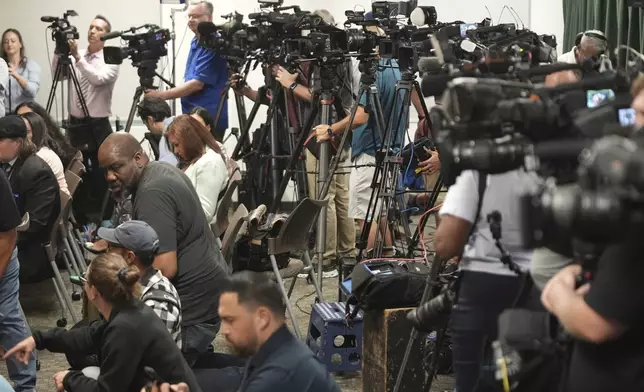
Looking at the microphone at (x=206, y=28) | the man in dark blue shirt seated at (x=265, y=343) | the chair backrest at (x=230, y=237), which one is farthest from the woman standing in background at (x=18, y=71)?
the man in dark blue shirt seated at (x=265, y=343)

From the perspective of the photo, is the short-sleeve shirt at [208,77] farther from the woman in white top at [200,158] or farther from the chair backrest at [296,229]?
the chair backrest at [296,229]

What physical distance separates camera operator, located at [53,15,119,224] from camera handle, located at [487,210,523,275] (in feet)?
16.7

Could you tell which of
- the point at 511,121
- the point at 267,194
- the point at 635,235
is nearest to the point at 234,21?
the point at 267,194

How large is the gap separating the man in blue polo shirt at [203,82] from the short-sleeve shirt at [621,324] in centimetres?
529

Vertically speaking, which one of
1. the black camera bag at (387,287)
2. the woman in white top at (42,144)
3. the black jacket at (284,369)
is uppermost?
the woman in white top at (42,144)

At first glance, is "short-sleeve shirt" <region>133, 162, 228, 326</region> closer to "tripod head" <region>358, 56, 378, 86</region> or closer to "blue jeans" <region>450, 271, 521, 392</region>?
"blue jeans" <region>450, 271, 521, 392</region>

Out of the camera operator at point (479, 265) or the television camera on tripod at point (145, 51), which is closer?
the camera operator at point (479, 265)

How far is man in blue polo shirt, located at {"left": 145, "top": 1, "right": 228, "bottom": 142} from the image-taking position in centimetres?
735

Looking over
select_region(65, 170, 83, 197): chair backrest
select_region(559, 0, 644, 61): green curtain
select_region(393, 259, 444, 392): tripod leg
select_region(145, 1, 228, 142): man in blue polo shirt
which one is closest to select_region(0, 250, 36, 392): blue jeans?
select_region(393, 259, 444, 392): tripod leg

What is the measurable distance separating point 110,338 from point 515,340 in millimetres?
1409

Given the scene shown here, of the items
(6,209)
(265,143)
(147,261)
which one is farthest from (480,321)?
(265,143)

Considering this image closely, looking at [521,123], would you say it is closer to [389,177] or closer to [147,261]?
[147,261]

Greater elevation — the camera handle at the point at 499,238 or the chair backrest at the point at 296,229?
the camera handle at the point at 499,238

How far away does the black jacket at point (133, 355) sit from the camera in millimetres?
3232
